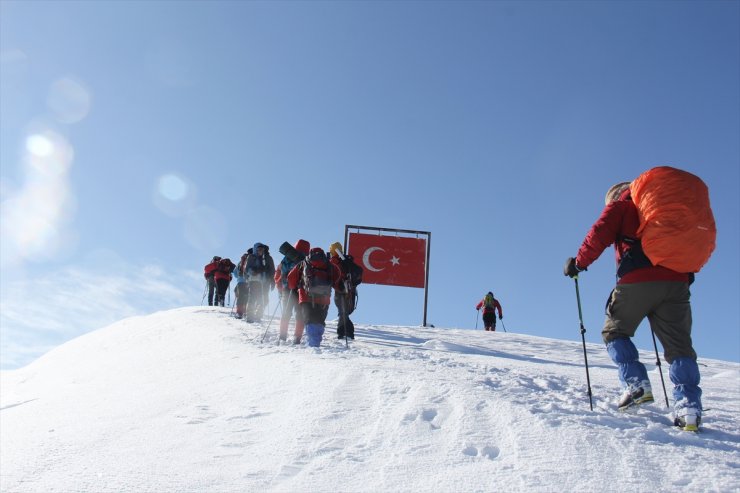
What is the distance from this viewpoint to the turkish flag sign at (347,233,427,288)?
57.9 ft

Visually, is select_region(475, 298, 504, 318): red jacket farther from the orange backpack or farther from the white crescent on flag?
the orange backpack

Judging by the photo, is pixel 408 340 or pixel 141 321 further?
pixel 141 321

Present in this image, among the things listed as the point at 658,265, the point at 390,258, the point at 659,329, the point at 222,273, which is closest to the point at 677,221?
the point at 658,265

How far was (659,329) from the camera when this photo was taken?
11.8ft

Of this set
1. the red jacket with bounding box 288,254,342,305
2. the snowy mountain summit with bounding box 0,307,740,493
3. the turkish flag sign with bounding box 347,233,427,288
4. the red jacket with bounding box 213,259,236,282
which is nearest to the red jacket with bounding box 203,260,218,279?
the red jacket with bounding box 213,259,236,282

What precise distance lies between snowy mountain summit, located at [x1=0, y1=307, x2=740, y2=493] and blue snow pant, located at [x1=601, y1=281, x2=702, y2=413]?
0.26 metres

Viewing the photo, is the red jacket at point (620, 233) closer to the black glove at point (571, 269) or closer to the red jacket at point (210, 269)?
the black glove at point (571, 269)

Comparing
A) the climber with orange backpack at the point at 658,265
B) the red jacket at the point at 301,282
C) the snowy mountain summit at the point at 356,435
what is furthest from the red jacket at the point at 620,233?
the red jacket at the point at 301,282

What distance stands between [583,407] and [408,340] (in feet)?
24.5

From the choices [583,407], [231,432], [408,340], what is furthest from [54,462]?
[408,340]

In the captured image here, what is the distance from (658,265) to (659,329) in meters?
0.45

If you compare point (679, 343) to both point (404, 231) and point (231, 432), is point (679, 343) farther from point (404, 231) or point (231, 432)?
point (404, 231)

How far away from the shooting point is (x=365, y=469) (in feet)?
9.11

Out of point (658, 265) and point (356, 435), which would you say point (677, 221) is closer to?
point (658, 265)
